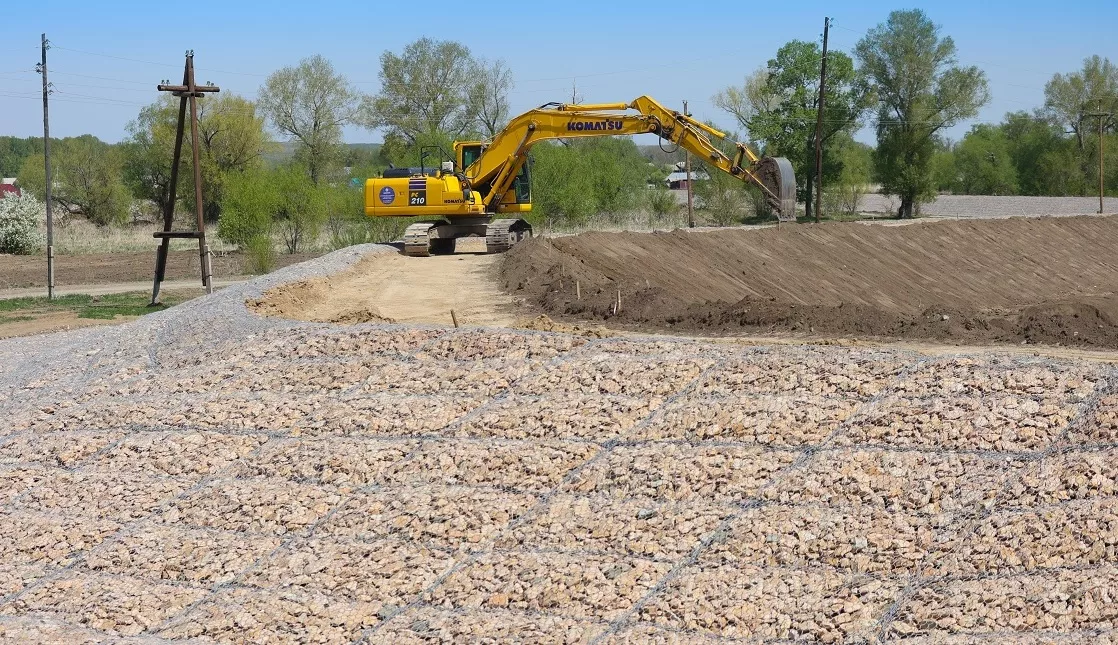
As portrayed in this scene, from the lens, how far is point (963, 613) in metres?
7.07

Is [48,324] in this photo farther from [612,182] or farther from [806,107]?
[806,107]

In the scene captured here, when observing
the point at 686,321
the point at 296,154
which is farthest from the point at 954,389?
the point at 296,154

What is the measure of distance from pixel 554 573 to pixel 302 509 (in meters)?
2.56

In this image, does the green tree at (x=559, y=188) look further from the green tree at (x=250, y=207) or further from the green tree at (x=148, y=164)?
the green tree at (x=148, y=164)

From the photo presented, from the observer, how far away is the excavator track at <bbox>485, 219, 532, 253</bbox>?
24.5 m

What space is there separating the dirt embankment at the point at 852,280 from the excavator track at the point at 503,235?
1650 millimetres

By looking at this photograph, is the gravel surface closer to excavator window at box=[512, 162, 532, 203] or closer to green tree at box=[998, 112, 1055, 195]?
excavator window at box=[512, 162, 532, 203]

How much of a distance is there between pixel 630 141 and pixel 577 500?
6158 cm

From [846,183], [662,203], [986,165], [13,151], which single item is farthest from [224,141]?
[13,151]

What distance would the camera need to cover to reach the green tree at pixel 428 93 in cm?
6962

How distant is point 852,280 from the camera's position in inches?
1023

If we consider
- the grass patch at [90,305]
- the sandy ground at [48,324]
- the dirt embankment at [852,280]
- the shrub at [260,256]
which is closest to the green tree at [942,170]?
the dirt embankment at [852,280]

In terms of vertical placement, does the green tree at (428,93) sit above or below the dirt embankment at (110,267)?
above

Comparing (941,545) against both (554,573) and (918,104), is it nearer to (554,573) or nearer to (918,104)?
(554,573)
